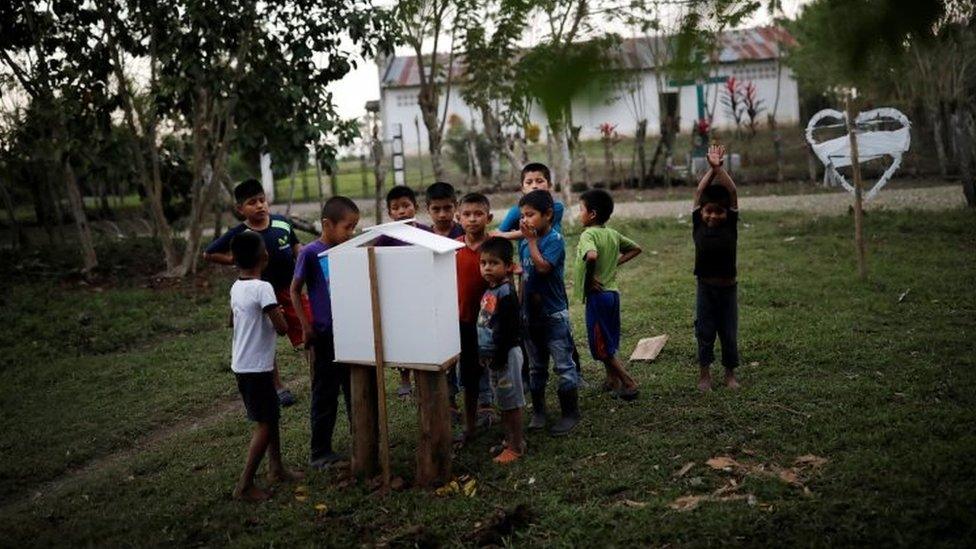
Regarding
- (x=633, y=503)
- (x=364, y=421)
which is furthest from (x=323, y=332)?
(x=633, y=503)

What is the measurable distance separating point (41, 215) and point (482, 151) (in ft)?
36.2

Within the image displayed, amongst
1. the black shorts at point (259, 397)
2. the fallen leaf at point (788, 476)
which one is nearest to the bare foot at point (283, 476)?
the black shorts at point (259, 397)

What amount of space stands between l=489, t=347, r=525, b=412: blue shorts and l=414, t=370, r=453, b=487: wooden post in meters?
0.33

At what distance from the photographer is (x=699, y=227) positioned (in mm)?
4891

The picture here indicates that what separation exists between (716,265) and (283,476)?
8.88ft

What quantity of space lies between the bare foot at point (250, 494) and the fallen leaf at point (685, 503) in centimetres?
192

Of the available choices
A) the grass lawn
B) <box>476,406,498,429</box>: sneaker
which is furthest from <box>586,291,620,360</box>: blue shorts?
<box>476,406,498,429</box>: sneaker

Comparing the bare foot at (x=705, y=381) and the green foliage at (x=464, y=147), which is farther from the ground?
the green foliage at (x=464, y=147)

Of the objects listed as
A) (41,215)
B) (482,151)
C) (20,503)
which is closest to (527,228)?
(20,503)

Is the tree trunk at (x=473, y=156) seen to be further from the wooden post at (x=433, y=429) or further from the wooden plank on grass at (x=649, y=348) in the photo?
the wooden post at (x=433, y=429)

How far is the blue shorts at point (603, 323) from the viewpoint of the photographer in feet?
15.6

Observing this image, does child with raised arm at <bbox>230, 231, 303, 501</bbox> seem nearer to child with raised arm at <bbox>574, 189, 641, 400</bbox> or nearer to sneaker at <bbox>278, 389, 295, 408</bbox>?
sneaker at <bbox>278, 389, 295, 408</bbox>

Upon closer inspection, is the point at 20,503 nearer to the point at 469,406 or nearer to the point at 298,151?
the point at 469,406

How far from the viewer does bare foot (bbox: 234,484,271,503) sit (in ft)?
12.6
